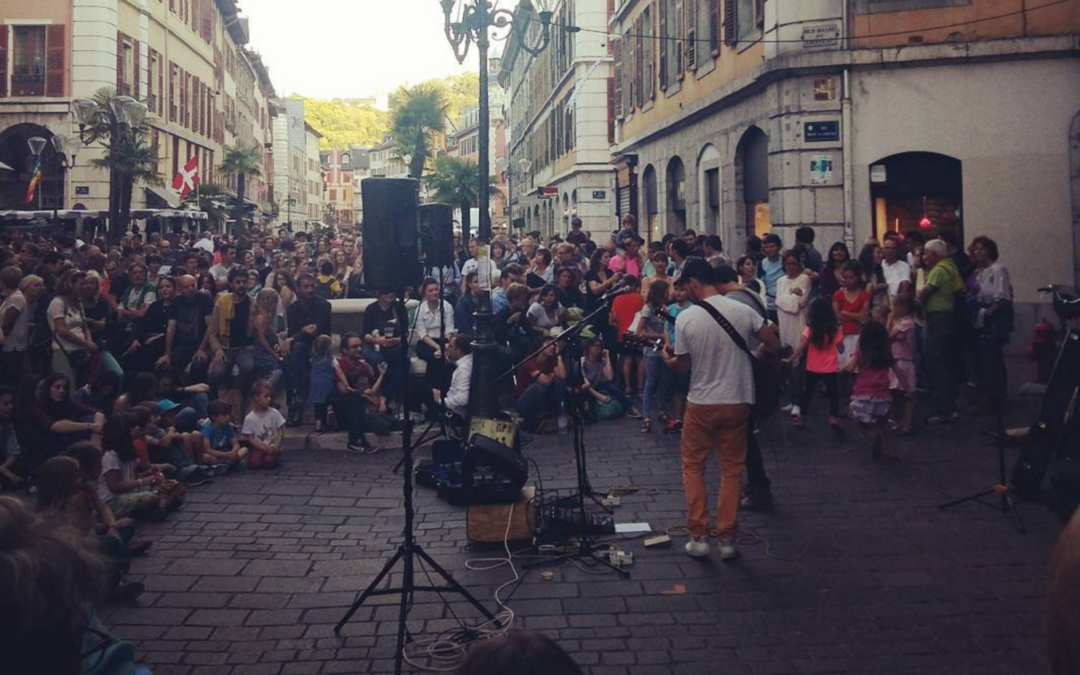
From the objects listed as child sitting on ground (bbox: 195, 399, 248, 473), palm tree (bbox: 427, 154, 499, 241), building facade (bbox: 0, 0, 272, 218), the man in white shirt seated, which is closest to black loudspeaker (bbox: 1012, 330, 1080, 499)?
the man in white shirt seated

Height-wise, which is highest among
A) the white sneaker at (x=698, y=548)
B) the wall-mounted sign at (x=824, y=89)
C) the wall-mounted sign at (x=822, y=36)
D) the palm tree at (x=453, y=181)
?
the wall-mounted sign at (x=822, y=36)

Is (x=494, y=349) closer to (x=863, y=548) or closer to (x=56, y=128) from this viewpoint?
(x=863, y=548)

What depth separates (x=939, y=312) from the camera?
11.3 m

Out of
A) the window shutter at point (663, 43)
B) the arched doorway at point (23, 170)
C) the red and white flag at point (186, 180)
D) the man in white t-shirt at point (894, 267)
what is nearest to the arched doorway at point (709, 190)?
the window shutter at point (663, 43)

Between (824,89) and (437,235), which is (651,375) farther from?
(824,89)

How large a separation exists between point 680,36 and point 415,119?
3942 centimetres

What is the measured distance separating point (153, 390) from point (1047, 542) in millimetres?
7977

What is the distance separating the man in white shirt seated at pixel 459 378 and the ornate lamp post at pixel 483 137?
0.42 ft

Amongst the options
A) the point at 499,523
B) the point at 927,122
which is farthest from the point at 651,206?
the point at 499,523

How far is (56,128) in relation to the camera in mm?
31562

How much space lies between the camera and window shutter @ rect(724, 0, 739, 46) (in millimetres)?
19609

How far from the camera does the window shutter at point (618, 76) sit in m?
32.3

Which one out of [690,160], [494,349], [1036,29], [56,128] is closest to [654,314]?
[494,349]

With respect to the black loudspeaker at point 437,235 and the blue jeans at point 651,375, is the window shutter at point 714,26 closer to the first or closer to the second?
the blue jeans at point 651,375
